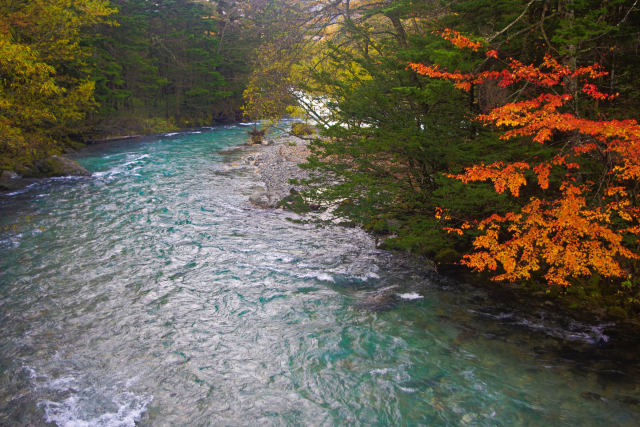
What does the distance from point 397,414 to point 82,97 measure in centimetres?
2225

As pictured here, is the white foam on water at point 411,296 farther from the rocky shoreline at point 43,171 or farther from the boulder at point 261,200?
the rocky shoreline at point 43,171

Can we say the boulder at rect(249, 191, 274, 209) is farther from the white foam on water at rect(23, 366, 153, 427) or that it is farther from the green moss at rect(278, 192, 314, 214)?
the white foam on water at rect(23, 366, 153, 427)

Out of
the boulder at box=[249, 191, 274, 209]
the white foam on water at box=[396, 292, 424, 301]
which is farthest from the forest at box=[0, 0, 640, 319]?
the boulder at box=[249, 191, 274, 209]

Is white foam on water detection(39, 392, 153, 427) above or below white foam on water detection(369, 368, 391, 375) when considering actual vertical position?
below

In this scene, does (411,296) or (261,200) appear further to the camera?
(261,200)

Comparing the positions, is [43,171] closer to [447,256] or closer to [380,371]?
[447,256]

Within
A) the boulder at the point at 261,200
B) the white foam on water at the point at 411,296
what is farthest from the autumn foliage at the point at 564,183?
the boulder at the point at 261,200

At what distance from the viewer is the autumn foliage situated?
598 cm

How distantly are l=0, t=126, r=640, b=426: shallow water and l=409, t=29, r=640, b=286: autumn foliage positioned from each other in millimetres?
1357

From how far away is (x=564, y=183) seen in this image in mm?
6812

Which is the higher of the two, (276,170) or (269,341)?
(276,170)

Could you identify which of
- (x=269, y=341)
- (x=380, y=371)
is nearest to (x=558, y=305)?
(x=380, y=371)

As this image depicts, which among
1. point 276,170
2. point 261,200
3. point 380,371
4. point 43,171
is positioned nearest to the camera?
point 380,371

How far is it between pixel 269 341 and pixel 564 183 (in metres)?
6.03
